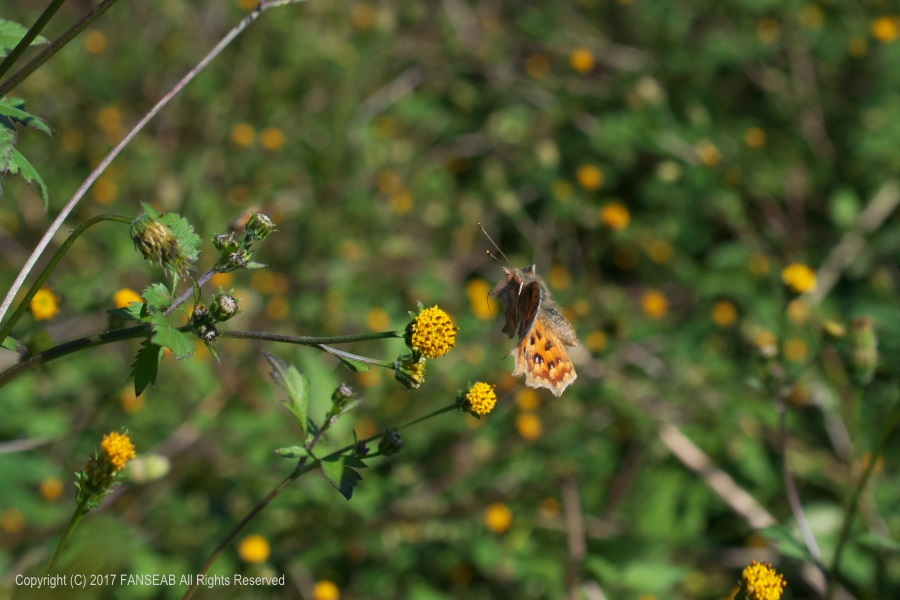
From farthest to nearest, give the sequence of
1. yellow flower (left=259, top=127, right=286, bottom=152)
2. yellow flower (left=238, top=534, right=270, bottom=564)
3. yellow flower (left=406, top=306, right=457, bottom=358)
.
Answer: yellow flower (left=259, top=127, right=286, bottom=152) → yellow flower (left=238, top=534, right=270, bottom=564) → yellow flower (left=406, top=306, right=457, bottom=358)

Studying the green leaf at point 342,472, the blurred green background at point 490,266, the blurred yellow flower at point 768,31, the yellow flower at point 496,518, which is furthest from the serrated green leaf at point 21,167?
the blurred yellow flower at point 768,31

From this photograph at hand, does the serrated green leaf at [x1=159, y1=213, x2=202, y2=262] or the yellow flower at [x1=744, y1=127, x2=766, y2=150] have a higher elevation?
the serrated green leaf at [x1=159, y1=213, x2=202, y2=262]

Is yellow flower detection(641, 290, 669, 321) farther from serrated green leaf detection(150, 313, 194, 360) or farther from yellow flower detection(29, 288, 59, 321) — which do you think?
serrated green leaf detection(150, 313, 194, 360)

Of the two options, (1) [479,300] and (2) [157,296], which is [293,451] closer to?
(2) [157,296]

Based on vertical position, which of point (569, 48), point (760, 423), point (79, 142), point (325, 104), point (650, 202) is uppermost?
point (79, 142)

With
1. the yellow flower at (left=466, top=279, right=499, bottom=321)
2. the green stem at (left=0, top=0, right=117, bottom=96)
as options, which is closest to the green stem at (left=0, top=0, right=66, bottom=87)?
the green stem at (left=0, top=0, right=117, bottom=96)

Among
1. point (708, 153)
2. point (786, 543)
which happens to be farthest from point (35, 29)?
point (708, 153)

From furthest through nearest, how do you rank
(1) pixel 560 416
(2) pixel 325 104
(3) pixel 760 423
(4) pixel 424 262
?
(2) pixel 325 104, (4) pixel 424 262, (3) pixel 760 423, (1) pixel 560 416

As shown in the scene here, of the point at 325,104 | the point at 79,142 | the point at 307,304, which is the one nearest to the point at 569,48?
the point at 325,104

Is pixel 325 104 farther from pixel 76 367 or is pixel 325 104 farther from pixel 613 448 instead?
pixel 613 448
